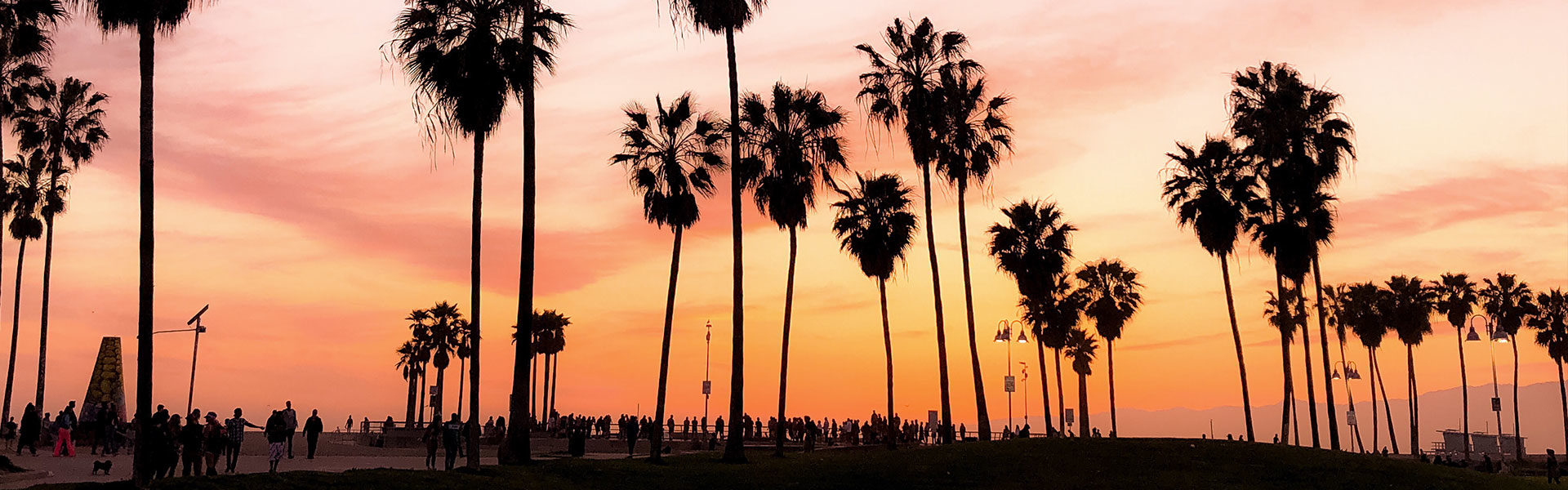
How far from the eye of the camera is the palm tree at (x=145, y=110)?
80.2 ft

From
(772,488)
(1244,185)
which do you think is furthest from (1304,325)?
(772,488)

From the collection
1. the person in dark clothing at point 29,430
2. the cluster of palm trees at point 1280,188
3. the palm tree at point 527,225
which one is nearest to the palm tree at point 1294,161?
the cluster of palm trees at point 1280,188

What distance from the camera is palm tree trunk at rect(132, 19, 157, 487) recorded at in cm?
2389

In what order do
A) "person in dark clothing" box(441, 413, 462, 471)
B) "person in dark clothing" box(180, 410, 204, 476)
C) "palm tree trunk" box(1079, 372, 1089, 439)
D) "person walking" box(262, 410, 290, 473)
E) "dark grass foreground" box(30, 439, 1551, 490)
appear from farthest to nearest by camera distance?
1. "palm tree trunk" box(1079, 372, 1089, 439)
2. "person in dark clothing" box(441, 413, 462, 471)
3. "dark grass foreground" box(30, 439, 1551, 490)
4. "person walking" box(262, 410, 290, 473)
5. "person in dark clothing" box(180, 410, 204, 476)

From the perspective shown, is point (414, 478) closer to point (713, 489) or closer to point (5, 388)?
point (713, 489)

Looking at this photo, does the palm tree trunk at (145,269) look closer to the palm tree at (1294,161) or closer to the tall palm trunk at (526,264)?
the tall palm trunk at (526,264)

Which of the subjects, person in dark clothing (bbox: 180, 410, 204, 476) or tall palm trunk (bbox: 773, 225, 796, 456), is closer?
person in dark clothing (bbox: 180, 410, 204, 476)

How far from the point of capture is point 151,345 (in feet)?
81.5

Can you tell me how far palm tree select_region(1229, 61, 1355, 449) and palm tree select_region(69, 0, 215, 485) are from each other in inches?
1627

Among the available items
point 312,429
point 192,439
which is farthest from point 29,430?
point 192,439

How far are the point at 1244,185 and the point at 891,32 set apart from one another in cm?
1638

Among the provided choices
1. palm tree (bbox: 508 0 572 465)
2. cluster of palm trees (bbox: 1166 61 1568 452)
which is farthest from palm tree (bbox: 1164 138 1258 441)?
palm tree (bbox: 508 0 572 465)

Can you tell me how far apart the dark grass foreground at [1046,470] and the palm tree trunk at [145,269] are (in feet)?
24.0

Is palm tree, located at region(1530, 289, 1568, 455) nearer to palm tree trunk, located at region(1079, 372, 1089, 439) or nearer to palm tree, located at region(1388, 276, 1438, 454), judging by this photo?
palm tree, located at region(1388, 276, 1438, 454)
